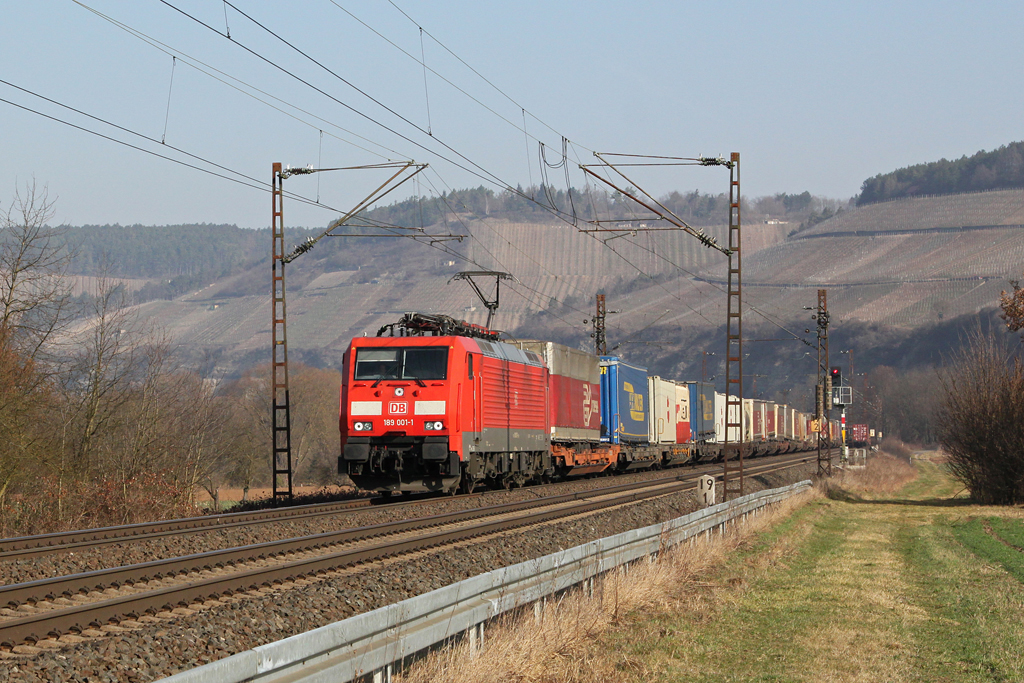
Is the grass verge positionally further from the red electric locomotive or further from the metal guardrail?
the red electric locomotive

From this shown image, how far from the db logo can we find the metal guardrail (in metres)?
23.6

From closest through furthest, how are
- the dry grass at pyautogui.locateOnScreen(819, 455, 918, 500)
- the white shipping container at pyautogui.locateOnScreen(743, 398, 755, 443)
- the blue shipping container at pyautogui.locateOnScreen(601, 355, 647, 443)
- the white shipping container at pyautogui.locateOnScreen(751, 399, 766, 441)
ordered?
1. the blue shipping container at pyautogui.locateOnScreen(601, 355, 647, 443)
2. the dry grass at pyautogui.locateOnScreen(819, 455, 918, 500)
3. the white shipping container at pyautogui.locateOnScreen(743, 398, 755, 443)
4. the white shipping container at pyautogui.locateOnScreen(751, 399, 766, 441)

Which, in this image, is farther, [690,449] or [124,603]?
[690,449]

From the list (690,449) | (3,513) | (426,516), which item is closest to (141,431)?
(3,513)

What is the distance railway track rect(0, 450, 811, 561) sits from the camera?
1490 centimetres

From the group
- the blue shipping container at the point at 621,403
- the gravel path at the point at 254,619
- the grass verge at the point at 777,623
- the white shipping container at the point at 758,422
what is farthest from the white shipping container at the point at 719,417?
the gravel path at the point at 254,619

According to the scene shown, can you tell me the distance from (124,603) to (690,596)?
7.01 metres

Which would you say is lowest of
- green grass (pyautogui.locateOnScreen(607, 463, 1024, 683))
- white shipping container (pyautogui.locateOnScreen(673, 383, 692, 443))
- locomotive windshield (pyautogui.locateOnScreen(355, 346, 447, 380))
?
green grass (pyautogui.locateOnScreen(607, 463, 1024, 683))

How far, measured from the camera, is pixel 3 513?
20.5 metres

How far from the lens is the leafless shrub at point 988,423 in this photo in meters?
35.1

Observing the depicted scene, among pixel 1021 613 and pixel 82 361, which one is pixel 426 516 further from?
pixel 82 361

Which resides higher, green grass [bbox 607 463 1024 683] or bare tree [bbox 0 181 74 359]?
bare tree [bbox 0 181 74 359]

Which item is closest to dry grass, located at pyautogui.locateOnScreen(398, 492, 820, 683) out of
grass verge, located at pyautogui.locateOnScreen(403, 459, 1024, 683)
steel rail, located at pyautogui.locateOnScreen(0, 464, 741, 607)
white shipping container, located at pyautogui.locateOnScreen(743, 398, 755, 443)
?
grass verge, located at pyautogui.locateOnScreen(403, 459, 1024, 683)

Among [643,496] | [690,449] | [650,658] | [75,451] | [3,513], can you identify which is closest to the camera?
[650,658]
